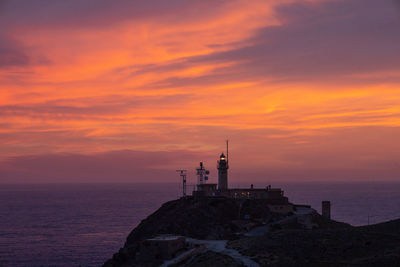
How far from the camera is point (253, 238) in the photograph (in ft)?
225

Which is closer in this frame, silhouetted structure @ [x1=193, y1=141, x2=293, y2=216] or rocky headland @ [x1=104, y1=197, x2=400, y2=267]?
rocky headland @ [x1=104, y1=197, x2=400, y2=267]

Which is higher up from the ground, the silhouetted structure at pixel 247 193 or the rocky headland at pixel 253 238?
the silhouetted structure at pixel 247 193

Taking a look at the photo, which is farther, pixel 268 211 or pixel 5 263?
pixel 5 263

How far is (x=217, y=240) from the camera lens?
75.1m

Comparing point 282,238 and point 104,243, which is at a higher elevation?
point 282,238

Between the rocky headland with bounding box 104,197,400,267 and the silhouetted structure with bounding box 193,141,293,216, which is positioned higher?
the silhouetted structure with bounding box 193,141,293,216

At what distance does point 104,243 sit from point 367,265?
8805 cm

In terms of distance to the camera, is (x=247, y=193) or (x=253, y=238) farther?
(x=247, y=193)

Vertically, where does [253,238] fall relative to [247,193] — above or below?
below

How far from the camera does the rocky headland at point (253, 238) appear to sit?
54.4 meters

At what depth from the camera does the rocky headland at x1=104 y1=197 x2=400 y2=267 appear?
54.4 meters

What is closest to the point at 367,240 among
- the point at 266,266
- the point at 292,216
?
the point at 266,266

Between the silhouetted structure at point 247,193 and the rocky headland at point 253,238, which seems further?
the silhouetted structure at point 247,193

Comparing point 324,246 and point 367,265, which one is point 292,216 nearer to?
point 324,246
